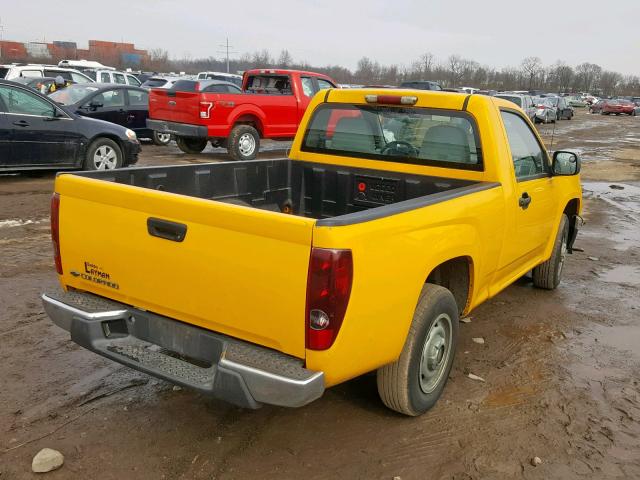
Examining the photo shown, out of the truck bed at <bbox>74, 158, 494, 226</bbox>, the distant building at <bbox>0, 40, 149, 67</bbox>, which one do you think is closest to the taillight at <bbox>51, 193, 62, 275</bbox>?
the truck bed at <bbox>74, 158, 494, 226</bbox>

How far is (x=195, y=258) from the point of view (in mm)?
2781

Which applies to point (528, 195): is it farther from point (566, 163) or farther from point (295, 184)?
point (295, 184)

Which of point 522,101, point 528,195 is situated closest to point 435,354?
point 528,195

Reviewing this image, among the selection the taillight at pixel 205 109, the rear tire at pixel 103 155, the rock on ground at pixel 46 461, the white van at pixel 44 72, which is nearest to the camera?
the rock on ground at pixel 46 461

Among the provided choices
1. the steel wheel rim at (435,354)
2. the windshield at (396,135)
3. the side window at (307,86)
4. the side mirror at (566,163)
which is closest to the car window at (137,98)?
Result: the side window at (307,86)

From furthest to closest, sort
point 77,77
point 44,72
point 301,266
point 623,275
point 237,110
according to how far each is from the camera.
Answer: point 44,72 → point 77,77 → point 237,110 → point 623,275 → point 301,266

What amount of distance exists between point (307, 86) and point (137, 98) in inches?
163

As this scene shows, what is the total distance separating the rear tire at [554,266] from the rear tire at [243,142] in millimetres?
8691

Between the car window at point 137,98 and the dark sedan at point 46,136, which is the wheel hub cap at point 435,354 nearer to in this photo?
the dark sedan at point 46,136

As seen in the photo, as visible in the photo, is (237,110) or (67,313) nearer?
(67,313)

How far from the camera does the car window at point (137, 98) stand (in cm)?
1462

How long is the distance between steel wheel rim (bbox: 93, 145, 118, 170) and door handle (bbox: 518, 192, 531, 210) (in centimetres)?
799

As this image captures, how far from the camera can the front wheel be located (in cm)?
321

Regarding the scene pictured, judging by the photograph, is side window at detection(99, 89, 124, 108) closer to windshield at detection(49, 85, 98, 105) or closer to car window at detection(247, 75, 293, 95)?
windshield at detection(49, 85, 98, 105)
